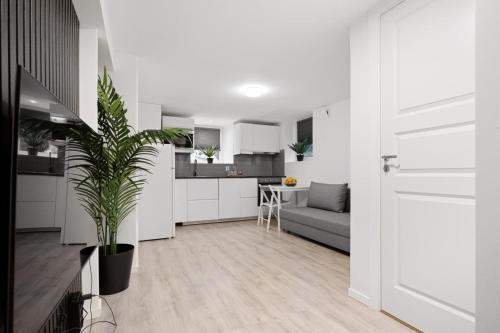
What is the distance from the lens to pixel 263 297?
2.18 m

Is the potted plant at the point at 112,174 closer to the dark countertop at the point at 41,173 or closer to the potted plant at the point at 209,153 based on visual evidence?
the dark countertop at the point at 41,173

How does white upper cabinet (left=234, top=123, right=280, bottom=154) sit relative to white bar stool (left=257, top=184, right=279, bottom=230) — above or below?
above

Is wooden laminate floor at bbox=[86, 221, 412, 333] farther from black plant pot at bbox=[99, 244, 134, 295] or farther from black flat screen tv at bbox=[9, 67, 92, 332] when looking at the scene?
black flat screen tv at bbox=[9, 67, 92, 332]

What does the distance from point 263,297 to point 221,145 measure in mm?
4934

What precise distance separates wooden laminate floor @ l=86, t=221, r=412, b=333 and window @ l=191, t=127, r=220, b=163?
2.84 m

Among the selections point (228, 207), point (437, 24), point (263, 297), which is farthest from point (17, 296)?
point (228, 207)

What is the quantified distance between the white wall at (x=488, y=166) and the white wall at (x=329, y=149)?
3.98 meters

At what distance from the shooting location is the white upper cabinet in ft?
19.7

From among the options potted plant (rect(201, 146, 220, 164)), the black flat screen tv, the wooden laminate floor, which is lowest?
the wooden laminate floor

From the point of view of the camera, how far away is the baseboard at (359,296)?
2.03m

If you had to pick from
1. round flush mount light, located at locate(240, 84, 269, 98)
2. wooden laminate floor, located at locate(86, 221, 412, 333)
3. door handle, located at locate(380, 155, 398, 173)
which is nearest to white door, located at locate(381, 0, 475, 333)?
door handle, located at locate(380, 155, 398, 173)

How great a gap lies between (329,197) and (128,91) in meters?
3.16

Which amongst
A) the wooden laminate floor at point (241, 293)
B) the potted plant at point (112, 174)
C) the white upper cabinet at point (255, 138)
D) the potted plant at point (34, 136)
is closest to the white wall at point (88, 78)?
the potted plant at point (112, 174)

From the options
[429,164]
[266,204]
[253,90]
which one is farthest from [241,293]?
[266,204]
